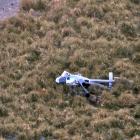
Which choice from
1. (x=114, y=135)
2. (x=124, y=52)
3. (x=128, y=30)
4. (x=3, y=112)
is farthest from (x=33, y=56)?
(x=114, y=135)

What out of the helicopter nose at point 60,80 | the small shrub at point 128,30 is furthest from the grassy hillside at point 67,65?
the helicopter nose at point 60,80

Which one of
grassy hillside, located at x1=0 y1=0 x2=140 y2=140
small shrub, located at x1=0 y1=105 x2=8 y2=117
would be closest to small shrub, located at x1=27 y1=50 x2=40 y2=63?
grassy hillside, located at x1=0 y1=0 x2=140 y2=140

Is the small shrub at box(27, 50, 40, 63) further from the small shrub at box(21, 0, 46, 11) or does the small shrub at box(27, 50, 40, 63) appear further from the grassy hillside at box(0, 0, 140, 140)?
the small shrub at box(21, 0, 46, 11)

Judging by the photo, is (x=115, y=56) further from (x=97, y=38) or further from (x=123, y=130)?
(x=123, y=130)

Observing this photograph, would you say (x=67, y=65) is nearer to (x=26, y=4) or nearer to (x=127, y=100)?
(x=127, y=100)

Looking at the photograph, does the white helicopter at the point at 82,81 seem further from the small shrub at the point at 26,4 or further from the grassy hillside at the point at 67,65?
the small shrub at the point at 26,4

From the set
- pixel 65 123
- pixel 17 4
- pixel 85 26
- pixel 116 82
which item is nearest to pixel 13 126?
pixel 65 123

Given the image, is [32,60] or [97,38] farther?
[97,38]
